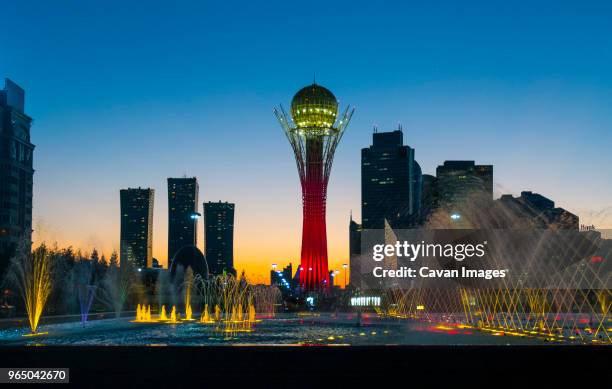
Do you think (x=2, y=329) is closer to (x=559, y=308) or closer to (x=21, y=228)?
(x=559, y=308)

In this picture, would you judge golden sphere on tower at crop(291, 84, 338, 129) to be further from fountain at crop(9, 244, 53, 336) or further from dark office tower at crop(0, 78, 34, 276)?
dark office tower at crop(0, 78, 34, 276)

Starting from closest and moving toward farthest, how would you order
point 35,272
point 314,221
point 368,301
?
1. point 35,272
2. point 314,221
3. point 368,301

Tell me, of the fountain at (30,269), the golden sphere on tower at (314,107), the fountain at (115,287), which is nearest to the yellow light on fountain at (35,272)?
the fountain at (30,269)

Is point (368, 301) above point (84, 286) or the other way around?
the other way around

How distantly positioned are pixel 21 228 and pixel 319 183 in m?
53.9

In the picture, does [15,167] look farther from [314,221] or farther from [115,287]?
[314,221]
